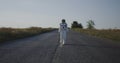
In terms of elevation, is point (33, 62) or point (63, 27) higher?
point (63, 27)

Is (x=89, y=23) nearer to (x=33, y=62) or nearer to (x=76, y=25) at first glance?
(x=76, y=25)

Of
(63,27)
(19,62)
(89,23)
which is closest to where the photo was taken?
(19,62)

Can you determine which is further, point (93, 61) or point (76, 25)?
point (76, 25)

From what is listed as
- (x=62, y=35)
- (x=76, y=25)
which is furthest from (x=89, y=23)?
(x=62, y=35)

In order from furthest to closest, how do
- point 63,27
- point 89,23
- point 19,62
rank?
point 89,23, point 63,27, point 19,62

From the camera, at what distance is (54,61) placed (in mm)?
8555

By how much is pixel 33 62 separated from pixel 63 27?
8346mm

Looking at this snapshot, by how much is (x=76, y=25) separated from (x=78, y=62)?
150 m

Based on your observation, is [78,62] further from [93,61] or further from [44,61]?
[44,61]

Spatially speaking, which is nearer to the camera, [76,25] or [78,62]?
[78,62]

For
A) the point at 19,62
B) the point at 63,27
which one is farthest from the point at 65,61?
the point at 63,27

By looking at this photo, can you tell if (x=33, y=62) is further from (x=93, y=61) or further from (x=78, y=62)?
(x=93, y=61)

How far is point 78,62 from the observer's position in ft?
27.6

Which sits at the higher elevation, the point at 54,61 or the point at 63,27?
the point at 63,27
